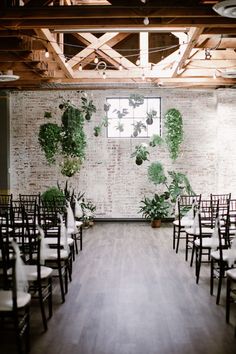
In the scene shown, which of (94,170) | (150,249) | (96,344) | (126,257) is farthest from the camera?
(94,170)

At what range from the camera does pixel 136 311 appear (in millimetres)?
5918

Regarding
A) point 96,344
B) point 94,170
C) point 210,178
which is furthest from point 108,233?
point 96,344

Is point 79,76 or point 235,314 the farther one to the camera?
point 79,76

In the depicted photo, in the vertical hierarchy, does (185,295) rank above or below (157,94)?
below

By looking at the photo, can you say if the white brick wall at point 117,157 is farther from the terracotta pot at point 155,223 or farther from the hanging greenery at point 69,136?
the terracotta pot at point 155,223

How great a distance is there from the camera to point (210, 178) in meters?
13.2

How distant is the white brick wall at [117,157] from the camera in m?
13.2

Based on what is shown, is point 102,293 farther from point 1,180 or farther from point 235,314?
point 1,180

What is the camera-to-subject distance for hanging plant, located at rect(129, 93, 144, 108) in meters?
13.0

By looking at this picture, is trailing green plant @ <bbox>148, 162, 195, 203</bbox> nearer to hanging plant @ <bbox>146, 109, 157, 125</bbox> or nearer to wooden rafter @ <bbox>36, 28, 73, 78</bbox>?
hanging plant @ <bbox>146, 109, 157, 125</bbox>

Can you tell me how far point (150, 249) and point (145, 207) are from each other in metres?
2.81

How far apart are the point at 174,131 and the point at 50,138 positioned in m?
3.31

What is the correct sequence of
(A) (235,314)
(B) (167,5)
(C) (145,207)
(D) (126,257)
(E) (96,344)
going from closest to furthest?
(E) (96,344) < (A) (235,314) < (B) (167,5) < (D) (126,257) < (C) (145,207)

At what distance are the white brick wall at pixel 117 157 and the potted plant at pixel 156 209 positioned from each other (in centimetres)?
60
